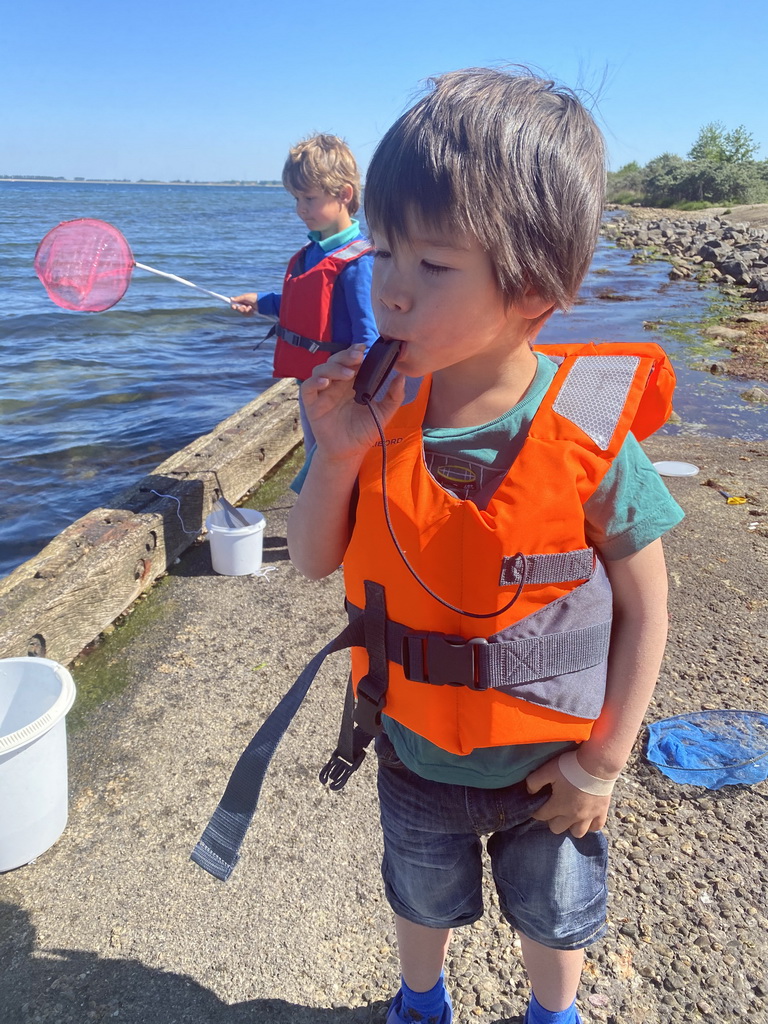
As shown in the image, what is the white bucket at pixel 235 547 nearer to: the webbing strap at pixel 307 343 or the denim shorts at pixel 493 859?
the webbing strap at pixel 307 343

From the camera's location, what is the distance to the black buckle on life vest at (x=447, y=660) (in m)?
1.50

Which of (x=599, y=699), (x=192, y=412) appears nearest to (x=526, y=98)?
(x=599, y=699)

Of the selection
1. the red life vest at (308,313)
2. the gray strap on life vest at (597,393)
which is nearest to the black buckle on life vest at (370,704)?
the gray strap on life vest at (597,393)

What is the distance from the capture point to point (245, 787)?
1700 millimetres

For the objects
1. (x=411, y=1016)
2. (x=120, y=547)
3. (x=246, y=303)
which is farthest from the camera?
(x=246, y=303)

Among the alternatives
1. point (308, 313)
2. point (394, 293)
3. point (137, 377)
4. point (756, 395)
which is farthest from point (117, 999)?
point (137, 377)

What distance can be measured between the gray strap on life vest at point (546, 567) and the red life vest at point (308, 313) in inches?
117

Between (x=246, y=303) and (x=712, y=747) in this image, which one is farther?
(x=246, y=303)

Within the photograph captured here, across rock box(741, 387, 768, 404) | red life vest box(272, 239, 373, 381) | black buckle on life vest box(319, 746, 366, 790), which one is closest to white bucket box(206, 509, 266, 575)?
red life vest box(272, 239, 373, 381)

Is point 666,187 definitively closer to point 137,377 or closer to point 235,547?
point 137,377

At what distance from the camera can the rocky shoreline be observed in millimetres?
11219

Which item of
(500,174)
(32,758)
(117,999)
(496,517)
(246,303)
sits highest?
(500,174)

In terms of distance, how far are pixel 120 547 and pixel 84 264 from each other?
5.96 ft

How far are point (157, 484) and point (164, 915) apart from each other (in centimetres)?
268
